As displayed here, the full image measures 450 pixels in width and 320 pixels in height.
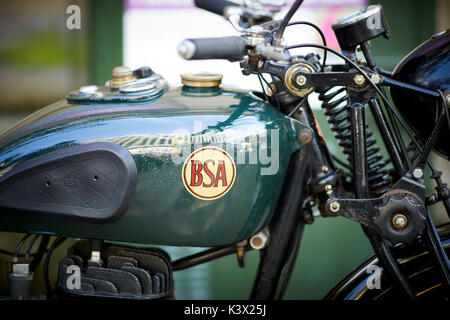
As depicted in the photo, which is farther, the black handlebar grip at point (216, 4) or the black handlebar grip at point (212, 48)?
the black handlebar grip at point (216, 4)

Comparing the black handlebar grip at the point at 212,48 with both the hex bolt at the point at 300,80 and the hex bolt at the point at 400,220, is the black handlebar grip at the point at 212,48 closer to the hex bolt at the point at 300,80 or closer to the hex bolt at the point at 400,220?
the hex bolt at the point at 300,80

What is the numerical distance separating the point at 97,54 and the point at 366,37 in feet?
7.46

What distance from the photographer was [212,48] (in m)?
1.44

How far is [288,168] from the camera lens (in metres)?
1.75

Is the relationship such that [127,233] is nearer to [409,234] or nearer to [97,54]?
[409,234]

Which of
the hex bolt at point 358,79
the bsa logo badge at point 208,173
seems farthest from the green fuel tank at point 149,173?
the hex bolt at point 358,79

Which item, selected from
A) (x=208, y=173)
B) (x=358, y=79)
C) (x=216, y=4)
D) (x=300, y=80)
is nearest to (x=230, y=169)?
(x=208, y=173)

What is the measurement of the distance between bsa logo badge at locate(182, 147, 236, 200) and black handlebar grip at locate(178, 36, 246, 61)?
0.87 ft

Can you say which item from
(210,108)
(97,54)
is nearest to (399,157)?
(210,108)

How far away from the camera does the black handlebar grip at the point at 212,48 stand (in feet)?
4.55

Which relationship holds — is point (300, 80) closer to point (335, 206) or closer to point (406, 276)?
point (335, 206)

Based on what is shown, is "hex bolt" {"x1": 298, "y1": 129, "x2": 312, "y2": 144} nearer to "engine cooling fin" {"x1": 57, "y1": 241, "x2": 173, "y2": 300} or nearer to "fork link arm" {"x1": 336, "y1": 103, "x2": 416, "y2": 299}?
"fork link arm" {"x1": 336, "y1": 103, "x2": 416, "y2": 299}

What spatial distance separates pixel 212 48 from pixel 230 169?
13.7 inches

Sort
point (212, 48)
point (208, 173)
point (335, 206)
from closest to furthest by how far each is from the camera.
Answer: point (212, 48) < point (208, 173) < point (335, 206)
